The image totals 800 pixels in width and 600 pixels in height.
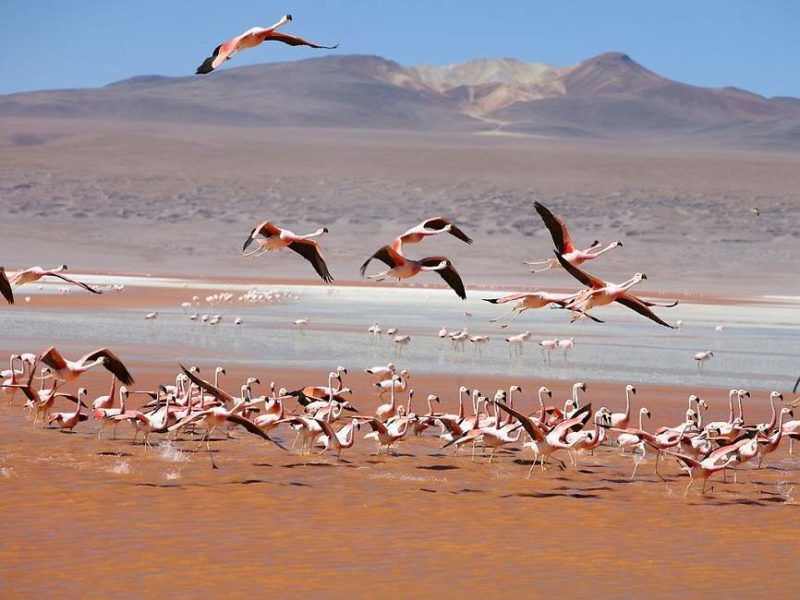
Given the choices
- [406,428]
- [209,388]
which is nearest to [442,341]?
[406,428]

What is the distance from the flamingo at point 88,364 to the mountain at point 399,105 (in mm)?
117008

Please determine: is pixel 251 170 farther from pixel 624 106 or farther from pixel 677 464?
pixel 624 106

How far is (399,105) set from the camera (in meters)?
153

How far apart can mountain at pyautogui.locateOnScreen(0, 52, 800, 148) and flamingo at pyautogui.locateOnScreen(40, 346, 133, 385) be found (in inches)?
4607

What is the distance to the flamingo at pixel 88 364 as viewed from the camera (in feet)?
40.3

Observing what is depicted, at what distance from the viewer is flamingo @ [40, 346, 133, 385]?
12281mm

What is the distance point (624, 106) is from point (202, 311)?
137 metres

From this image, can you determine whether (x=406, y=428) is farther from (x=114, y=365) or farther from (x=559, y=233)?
(x=114, y=365)

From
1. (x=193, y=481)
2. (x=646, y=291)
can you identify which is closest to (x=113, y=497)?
(x=193, y=481)

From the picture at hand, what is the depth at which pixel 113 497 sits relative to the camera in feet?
35.7

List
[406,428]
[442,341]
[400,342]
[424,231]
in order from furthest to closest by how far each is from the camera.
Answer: [442,341] < [400,342] < [406,428] < [424,231]

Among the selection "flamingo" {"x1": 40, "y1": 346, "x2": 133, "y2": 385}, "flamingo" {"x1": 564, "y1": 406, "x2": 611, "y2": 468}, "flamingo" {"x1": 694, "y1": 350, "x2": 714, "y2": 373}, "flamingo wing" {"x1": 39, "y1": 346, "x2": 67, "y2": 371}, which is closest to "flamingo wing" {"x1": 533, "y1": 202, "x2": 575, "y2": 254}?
"flamingo" {"x1": 564, "y1": 406, "x2": 611, "y2": 468}

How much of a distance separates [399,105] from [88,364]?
142m

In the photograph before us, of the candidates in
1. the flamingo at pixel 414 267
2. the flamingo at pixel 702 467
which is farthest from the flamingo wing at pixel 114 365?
the flamingo at pixel 702 467
